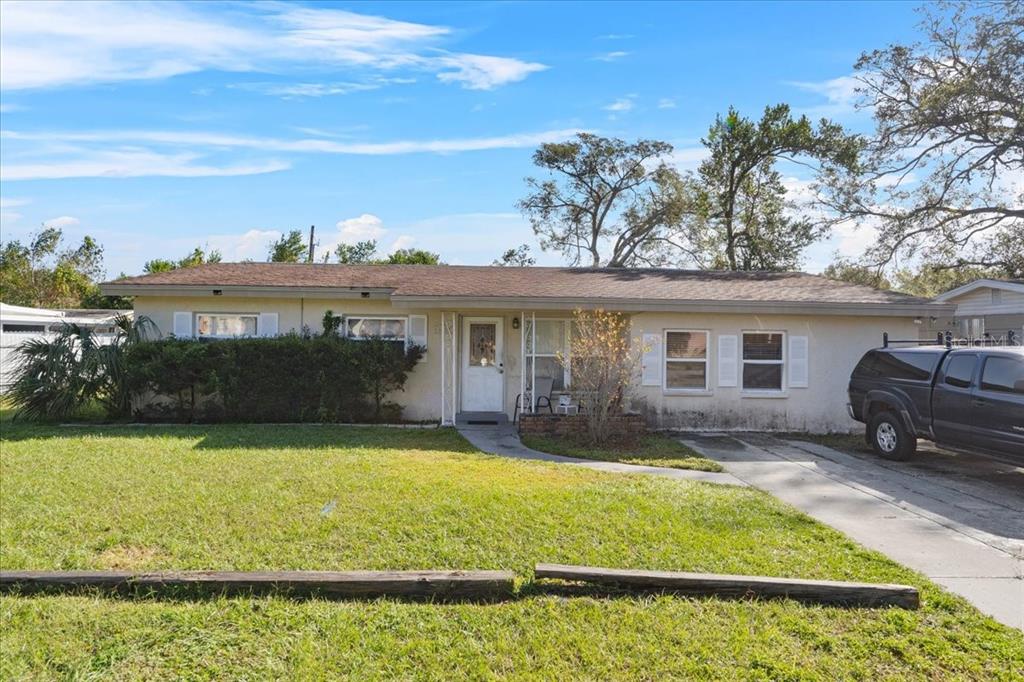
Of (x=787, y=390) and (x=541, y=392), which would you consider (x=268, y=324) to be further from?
(x=787, y=390)

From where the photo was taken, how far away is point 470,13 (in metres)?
10.8

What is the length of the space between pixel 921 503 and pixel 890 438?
10.2 ft

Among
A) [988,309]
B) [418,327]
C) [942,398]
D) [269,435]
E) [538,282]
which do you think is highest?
[538,282]

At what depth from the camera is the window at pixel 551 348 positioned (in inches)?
519

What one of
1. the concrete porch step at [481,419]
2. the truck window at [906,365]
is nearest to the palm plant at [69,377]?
the concrete porch step at [481,419]

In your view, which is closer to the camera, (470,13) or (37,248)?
(470,13)

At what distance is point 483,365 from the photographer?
13.5m

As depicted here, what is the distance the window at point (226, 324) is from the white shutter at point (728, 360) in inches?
393

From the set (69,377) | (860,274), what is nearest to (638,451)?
(69,377)

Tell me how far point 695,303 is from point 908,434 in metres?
4.17

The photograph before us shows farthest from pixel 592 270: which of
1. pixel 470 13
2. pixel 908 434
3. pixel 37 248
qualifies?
pixel 37 248

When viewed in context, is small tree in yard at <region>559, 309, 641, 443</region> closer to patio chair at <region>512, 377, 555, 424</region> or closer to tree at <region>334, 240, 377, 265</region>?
patio chair at <region>512, 377, 555, 424</region>

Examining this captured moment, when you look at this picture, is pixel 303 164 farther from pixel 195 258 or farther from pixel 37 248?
pixel 37 248

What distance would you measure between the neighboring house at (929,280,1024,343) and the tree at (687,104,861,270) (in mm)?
8069
